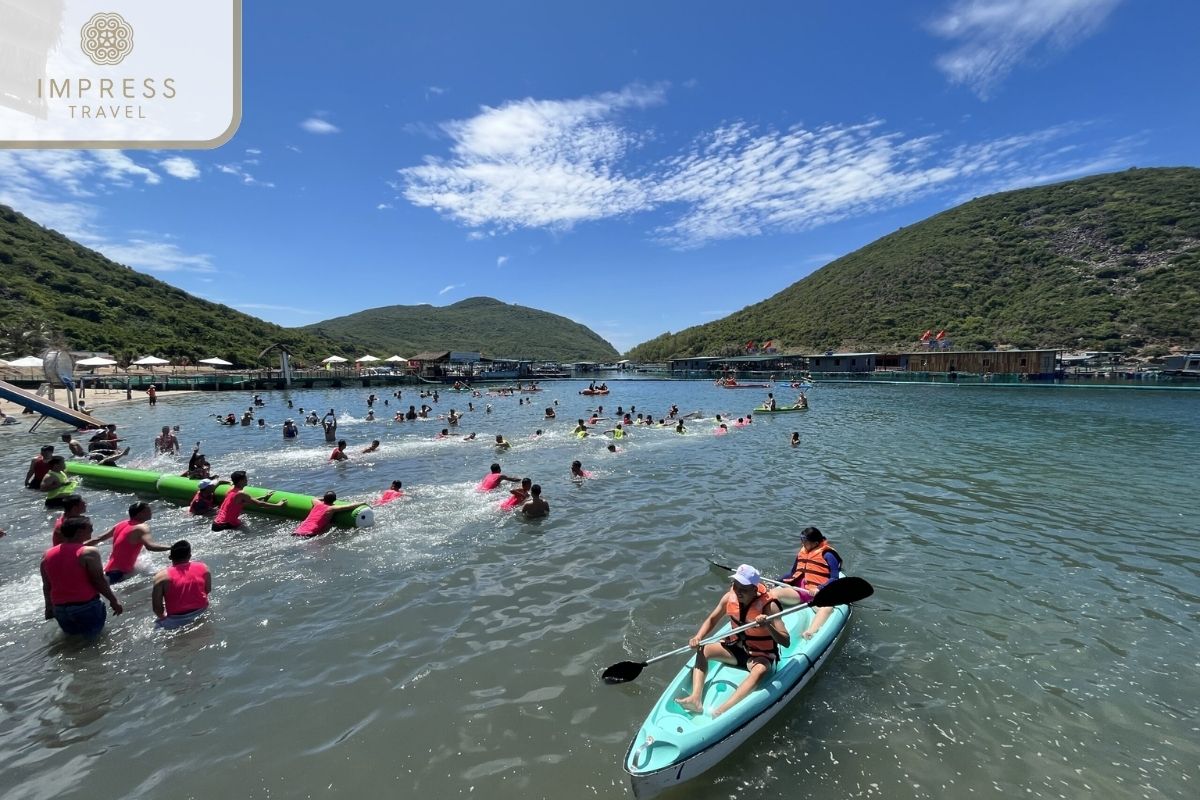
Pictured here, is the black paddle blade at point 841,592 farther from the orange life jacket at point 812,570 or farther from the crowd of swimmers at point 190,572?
the orange life jacket at point 812,570

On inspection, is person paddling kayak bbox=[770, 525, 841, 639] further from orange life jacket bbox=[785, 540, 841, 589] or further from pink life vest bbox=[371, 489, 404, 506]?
pink life vest bbox=[371, 489, 404, 506]

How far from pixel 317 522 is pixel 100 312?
86.1 m

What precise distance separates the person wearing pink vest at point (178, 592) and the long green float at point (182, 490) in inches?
155

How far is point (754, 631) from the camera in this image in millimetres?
5793

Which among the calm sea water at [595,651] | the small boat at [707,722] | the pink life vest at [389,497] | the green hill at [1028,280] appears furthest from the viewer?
the green hill at [1028,280]

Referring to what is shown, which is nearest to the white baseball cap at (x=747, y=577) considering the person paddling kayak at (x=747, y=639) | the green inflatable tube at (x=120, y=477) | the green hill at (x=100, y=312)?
the person paddling kayak at (x=747, y=639)

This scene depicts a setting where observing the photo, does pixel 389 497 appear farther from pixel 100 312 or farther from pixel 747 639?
pixel 100 312

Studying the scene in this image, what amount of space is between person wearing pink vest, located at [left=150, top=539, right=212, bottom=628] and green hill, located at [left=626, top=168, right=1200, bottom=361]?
96.8 metres

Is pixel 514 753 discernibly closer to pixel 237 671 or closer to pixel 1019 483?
pixel 237 671

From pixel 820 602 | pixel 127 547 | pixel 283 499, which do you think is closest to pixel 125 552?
pixel 127 547

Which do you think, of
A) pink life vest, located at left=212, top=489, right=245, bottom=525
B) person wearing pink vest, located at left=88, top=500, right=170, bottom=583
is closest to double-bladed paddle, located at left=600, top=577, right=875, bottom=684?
person wearing pink vest, located at left=88, top=500, right=170, bottom=583

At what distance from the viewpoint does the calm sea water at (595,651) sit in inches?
193

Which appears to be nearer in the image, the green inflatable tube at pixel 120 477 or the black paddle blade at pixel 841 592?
the black paddle blade at pixel 841 592

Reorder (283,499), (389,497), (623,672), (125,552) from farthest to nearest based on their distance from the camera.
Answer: (389,497) → (283,499) → (125,552) → (623,672)
